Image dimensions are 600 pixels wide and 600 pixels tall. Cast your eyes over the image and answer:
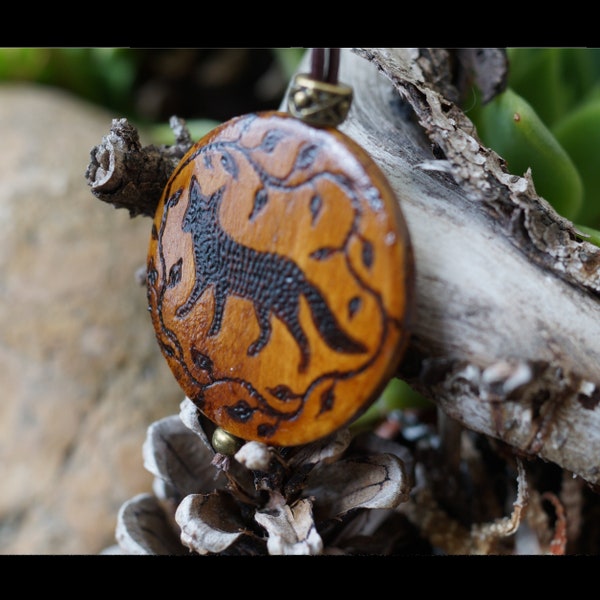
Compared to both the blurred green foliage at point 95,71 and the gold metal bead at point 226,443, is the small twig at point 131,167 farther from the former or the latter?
the blurred green foliage at point 95,71

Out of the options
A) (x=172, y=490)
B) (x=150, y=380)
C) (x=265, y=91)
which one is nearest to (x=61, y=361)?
(x=150, y=380)

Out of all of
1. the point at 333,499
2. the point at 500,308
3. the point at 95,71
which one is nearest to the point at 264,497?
the point at 333,499

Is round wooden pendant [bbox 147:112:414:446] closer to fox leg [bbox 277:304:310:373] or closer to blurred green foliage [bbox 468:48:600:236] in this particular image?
fox leg [bbox 277:304:310:373]

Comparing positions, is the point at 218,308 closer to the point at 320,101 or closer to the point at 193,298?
the point at 193,298

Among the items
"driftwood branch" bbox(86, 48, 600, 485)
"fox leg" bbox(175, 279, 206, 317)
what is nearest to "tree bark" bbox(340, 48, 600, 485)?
"driftwood branch" bbox(86, 48, 600, 485)

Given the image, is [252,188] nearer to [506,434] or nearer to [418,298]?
[418,298]

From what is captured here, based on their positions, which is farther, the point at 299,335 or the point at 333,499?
the point at 333,499

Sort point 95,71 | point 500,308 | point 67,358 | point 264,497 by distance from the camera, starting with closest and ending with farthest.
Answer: point 500,308, point 264,497, point 67,358, point 95,71
